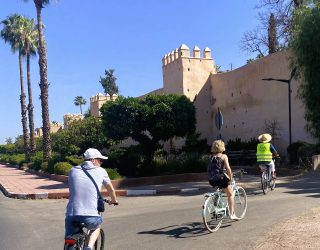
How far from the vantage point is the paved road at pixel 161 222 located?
821 centimetres

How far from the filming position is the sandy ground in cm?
737

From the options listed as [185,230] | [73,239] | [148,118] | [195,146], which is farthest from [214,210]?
[195,146]

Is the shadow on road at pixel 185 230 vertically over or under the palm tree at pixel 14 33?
under

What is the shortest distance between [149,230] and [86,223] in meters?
3.76

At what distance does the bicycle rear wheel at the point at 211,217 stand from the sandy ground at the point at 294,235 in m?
0.95

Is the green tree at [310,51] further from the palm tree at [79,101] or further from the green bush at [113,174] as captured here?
→ the palm tree at [79,101]

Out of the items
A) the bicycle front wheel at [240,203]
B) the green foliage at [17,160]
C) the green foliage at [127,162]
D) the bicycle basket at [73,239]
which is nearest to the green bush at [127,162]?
the green foliage at [127,162]

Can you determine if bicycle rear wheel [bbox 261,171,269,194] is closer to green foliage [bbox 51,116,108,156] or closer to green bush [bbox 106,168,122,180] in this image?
green bush [bbox 106,168,122,180]

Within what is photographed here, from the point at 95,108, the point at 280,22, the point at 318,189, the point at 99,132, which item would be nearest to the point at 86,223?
the point at 318,189

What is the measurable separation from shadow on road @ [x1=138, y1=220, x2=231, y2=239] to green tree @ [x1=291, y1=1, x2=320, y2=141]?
1134 centimetres

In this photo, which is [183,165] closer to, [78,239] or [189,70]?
[189,70]

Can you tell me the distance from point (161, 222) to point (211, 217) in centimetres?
160

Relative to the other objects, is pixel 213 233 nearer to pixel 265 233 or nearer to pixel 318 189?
pixel 265 233

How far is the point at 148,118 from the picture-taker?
21.5 m
